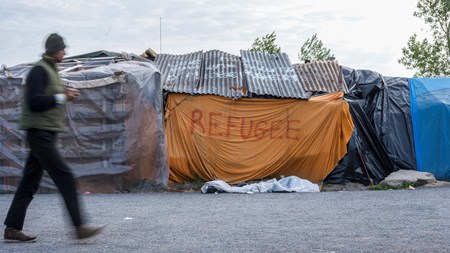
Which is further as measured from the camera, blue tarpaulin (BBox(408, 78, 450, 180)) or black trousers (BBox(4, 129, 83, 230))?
blue tarpaulin (BBox(408, 78, 450, 180))

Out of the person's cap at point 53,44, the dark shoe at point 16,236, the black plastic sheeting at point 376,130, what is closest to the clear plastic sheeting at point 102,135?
the black plastic sheeting at point 376,130

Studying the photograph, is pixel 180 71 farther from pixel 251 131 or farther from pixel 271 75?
pixel 251 131

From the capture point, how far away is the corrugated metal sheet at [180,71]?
15.7 m

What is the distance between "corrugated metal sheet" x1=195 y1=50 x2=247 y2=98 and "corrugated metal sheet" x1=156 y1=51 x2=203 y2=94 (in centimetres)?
17

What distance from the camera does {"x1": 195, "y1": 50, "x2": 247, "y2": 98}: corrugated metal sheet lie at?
15.7 metres

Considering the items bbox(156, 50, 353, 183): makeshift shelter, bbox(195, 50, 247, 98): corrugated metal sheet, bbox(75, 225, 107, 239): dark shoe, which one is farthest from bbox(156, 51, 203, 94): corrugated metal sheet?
bbox(75, 225, 107, 239): dark shoe

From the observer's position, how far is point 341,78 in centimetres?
1673

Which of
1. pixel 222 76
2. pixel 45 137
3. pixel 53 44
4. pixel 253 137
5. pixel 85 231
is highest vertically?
pixel 53 44

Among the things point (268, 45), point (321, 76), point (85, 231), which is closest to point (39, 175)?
point (85, 231)

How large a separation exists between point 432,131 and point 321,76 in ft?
9.99

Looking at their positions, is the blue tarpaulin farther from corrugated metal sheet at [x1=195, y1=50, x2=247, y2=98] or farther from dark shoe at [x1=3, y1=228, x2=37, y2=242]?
dark shoe at [x1=3, y1=228, x2=37, y2=242]

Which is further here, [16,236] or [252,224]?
[252,224]

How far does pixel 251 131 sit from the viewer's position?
15.7m

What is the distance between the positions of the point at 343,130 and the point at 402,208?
5889 millimetres
